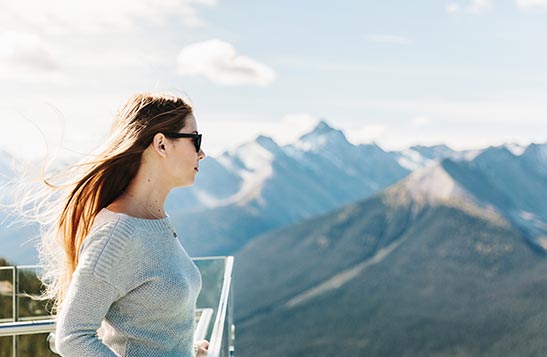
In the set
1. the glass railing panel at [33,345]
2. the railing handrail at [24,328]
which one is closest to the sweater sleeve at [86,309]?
the railing handrail at [24,328]

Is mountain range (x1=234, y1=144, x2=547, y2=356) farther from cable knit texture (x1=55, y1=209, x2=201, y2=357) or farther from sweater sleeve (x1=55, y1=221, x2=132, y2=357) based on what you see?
sweater sleeve (x1=55, y1=221, x2=132, y2=357)

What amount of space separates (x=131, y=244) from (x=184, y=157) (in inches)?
10.8

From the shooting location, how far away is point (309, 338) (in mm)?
95250

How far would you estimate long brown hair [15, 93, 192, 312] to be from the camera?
1.66m

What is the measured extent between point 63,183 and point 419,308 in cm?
10554

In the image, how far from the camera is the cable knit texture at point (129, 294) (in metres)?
1.46

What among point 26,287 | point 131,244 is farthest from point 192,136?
point 26,287

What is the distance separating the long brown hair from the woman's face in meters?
A: 0.03

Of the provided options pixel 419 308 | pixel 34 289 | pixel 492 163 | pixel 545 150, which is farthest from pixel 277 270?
pixel 34 289

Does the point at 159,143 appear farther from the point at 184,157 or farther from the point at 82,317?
the point at 82,317

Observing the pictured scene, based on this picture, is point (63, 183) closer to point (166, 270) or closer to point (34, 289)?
point (166, 270)

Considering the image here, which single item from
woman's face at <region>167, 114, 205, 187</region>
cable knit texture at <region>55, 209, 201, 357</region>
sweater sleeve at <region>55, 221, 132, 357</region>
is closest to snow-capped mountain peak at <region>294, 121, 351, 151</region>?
woman's face at <region>167, 114, 205, 187</region>

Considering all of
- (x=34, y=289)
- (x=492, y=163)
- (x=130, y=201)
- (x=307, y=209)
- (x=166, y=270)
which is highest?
(x=130, y=201)

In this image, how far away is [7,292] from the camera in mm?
3590
